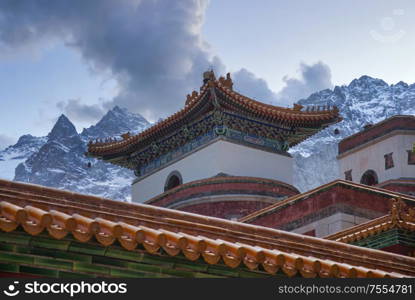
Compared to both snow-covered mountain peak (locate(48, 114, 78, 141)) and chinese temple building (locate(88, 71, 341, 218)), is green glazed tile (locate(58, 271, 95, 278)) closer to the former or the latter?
chinese temple building (locate(88, 71, 341, 218))

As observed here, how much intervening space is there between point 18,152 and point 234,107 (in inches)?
5268

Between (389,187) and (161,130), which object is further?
(389,187)

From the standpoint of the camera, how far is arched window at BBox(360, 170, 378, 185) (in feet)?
84.9

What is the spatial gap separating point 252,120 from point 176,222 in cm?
1449

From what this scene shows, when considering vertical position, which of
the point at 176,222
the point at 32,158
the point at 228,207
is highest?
the point at 32,158

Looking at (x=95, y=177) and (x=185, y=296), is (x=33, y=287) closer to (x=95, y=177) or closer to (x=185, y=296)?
(x=185, y=296)

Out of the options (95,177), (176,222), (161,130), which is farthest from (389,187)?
(95,177)

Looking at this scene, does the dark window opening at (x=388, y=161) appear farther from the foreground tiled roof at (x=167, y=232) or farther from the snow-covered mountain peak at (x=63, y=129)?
the snow-covered mountain peak at (x=63, y=129)

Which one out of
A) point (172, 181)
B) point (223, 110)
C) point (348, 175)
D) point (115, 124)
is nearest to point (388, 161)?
point (348, 175)

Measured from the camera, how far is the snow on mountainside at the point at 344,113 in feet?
309

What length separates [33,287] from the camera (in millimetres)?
6398

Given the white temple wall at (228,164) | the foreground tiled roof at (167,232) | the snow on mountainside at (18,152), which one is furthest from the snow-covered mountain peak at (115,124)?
the foreground tiled roof at (167,232)

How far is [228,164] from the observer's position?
21688mm

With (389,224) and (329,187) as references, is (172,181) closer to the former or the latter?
(329,187)
